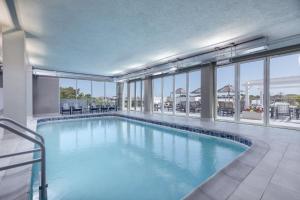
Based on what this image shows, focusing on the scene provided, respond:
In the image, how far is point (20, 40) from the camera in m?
4.20

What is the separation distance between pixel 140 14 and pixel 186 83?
19.0 feet

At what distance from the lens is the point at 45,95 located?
10352mm

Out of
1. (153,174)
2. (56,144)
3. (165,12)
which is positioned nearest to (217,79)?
(165,12)

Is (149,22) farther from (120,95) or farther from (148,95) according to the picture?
(120,95)

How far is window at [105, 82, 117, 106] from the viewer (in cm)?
1319

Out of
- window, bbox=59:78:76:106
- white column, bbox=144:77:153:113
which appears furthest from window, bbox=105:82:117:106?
white column, bbox=144:77:153:113

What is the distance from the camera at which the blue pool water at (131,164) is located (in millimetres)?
2428

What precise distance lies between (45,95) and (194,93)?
905 centimetres

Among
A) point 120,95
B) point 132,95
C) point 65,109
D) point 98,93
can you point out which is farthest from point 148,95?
point 65,109

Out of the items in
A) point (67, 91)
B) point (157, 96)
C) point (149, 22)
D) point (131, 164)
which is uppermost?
A: point (149, 22)

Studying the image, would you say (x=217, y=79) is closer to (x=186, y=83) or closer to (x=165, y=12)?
(x=186, y=83)

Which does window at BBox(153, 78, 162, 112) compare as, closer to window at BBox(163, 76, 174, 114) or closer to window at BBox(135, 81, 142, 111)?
window at BBox(163, 76, 174, 114)

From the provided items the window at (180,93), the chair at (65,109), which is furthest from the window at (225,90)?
the chair at (65,109)

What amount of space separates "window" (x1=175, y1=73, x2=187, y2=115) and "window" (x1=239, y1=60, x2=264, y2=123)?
291 centimetres
